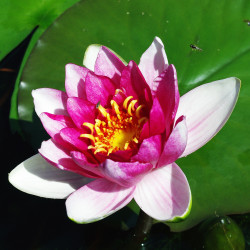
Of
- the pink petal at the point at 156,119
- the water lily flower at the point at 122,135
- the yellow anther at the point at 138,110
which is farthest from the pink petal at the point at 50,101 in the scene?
the pink petal at the point at 156,119

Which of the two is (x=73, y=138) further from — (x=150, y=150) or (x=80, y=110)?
(x=150, y=150)

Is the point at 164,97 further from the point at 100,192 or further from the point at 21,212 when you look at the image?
the point at 21,212

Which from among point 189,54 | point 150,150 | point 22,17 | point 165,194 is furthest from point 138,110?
point 22,17

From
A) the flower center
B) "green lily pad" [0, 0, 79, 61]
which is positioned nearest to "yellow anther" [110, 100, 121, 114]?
the flower center

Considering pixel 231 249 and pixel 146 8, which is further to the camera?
pixel 146 8

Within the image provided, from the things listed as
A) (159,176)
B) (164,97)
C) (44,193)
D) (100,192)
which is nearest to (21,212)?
(44,193)
